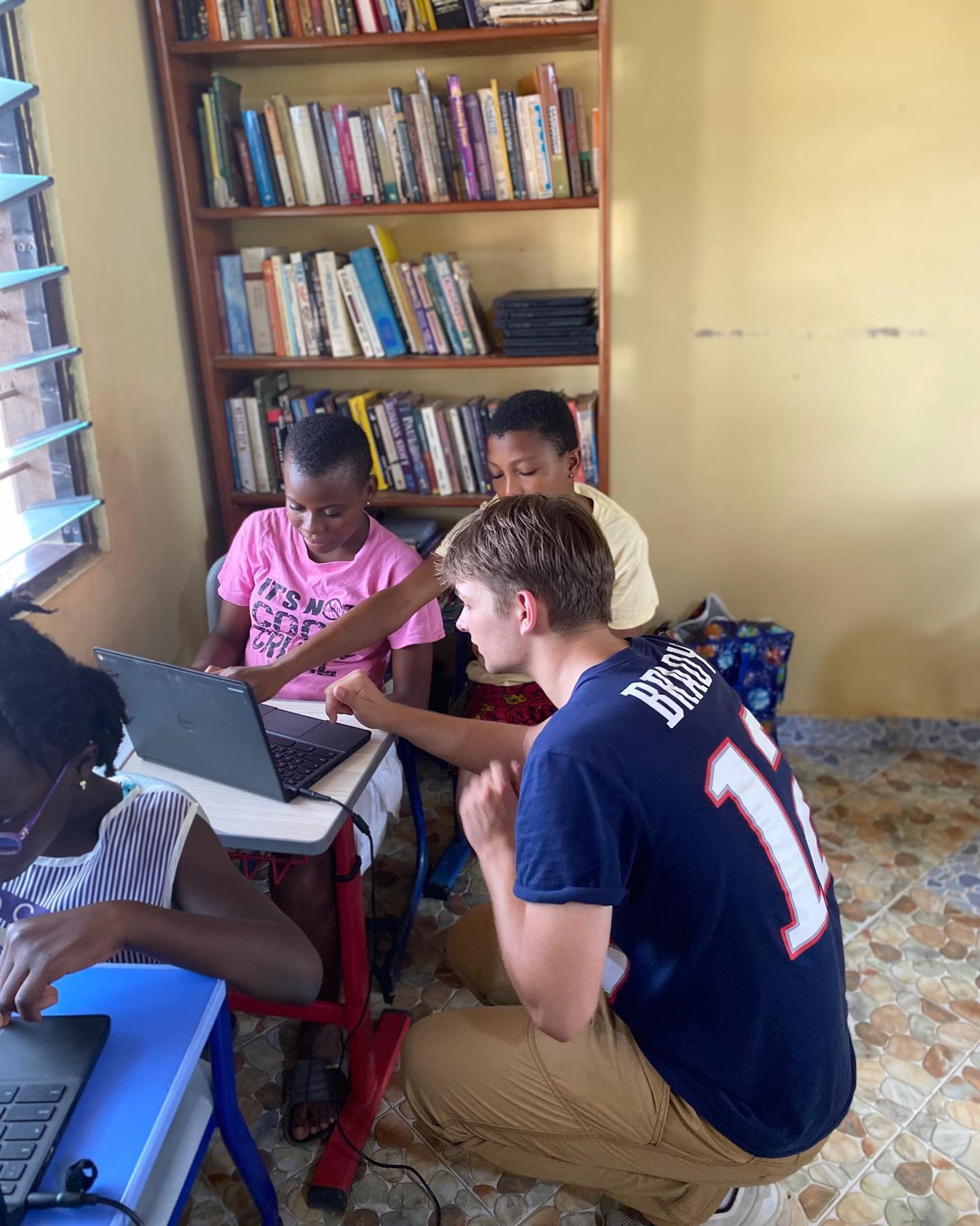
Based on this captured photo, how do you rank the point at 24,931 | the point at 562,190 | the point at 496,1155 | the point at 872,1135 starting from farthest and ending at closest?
1. the point at 562,190
2. the point at 872,1135
3. the point at 496,1155
4. the point at 24,931

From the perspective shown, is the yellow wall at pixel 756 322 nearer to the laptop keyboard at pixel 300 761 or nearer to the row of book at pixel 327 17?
the row of book at pixel 327 17

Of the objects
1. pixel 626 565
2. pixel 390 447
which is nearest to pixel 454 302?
pixel 390 447

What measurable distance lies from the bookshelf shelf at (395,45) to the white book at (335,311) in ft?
1.59

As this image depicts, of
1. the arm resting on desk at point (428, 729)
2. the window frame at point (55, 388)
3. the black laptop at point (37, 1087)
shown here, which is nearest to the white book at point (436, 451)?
the window frame at point (55, 388)

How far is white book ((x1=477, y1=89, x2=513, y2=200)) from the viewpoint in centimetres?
251

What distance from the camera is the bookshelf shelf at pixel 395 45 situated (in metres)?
2.41

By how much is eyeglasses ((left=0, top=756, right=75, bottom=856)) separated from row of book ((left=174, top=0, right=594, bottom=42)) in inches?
81.8

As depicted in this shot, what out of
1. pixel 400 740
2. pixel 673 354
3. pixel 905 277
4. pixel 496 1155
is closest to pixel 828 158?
pixel 905 277

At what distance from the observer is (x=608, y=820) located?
114 centimetres

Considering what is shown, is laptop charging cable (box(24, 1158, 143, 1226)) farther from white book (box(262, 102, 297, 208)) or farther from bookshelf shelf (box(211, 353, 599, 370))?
white book (box(262, 102, 297, 208))

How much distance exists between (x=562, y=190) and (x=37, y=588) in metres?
1.59

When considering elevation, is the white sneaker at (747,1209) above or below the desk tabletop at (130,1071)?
below

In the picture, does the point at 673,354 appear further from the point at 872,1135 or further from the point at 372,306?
the point at 872,1135


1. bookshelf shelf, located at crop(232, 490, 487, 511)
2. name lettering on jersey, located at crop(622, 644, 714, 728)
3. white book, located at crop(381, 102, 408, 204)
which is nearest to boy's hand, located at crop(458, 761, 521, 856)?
name lettering on jersey, located at crop(622, 644, 714, 728)
